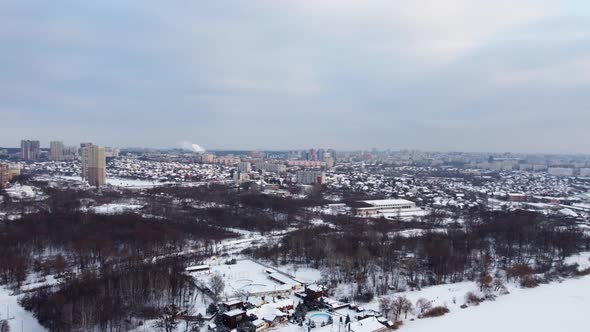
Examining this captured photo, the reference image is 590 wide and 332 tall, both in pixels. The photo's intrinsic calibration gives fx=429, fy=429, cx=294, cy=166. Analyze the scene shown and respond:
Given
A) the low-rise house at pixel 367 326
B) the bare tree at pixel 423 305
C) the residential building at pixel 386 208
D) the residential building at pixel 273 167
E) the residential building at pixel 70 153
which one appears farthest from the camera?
the residential building at pixel 70 153

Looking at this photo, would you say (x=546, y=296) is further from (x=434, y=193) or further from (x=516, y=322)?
(x=434, y=193)

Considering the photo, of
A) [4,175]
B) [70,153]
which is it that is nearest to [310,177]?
[4,175]

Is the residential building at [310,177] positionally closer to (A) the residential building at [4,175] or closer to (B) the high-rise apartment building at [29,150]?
(A) the residential building at [4,175]

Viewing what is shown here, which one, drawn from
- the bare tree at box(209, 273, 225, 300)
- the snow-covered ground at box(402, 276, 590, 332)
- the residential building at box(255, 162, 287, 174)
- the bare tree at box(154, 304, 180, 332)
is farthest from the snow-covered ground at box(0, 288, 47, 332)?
the residential building at box(255, 162, 287, 174)

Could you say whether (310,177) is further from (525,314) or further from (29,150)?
(29,150)

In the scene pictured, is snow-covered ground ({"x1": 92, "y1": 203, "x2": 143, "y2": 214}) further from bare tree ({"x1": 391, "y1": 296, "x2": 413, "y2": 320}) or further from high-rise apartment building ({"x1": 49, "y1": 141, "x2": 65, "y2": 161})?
high-rise apartment building ({"x1": 49, "y1": 141, "x2": 65, "y2": 161})

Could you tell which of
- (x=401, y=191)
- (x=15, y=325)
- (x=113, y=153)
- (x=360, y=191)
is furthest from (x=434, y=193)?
(x=113, y=153)

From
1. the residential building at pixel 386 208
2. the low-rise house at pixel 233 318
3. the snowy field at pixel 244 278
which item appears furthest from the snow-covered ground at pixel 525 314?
the residential building at pixel 386 208
